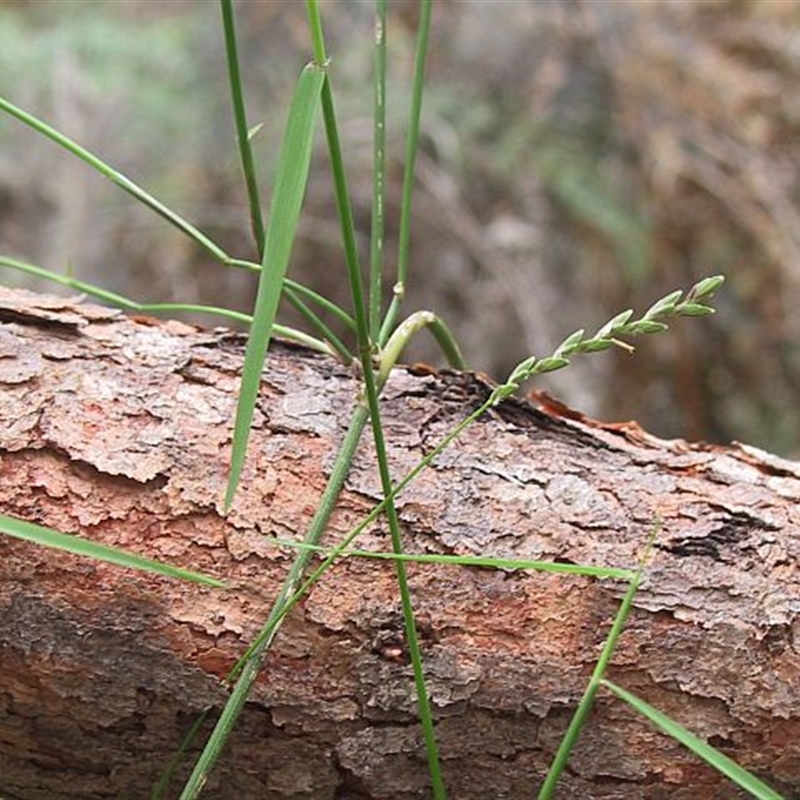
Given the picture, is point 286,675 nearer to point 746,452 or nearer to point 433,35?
point 746,452

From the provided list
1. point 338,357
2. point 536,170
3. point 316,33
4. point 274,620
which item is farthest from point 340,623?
point 536,170

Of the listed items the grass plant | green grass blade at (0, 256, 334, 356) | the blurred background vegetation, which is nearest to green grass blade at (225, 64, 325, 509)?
the grass plant

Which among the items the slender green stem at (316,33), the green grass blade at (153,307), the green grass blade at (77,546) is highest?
the green grass blade at (153,307)

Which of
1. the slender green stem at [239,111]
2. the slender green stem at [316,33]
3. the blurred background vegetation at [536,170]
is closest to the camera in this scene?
the slender green stem at [316,33]

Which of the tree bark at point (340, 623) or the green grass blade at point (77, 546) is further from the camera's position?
the tree bark at point (340, 623)

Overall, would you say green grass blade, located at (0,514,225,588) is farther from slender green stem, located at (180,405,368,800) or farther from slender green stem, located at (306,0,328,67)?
slender green stem, located at (306,0,328,67)

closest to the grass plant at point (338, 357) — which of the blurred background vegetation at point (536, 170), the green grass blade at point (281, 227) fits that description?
the green grass blade at point (281, 227)

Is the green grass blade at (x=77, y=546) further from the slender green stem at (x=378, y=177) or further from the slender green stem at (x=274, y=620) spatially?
the slender green stem at (x=378, y=177)
